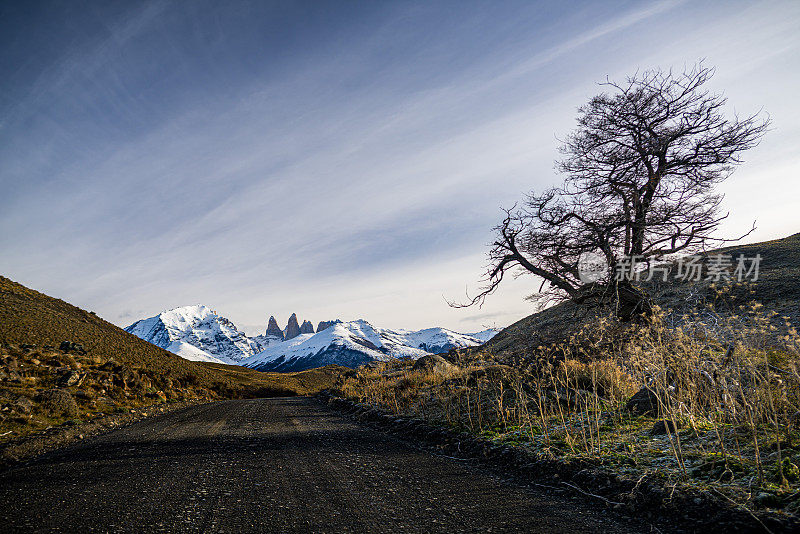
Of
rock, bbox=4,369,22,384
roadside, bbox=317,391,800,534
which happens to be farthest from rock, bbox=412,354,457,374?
rock, bbox=4,369,22,384

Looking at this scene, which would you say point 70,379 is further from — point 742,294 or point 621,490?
point 742,294

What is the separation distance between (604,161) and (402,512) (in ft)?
44.3

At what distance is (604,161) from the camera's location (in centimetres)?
1297

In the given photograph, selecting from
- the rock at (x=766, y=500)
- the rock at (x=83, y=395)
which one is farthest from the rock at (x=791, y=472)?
the rock at (x=83, y=395)

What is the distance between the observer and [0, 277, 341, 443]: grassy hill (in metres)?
8.97

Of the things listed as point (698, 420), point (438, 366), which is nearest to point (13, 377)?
point (438, 366)

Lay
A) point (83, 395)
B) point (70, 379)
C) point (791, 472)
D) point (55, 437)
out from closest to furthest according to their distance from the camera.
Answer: point (791, 472), point (55, 437), point (83, 395), point (70, 379)

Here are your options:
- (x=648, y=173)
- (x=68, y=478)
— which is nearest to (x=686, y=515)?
(x=68, y=478)

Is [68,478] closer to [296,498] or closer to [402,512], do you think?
[296,498]

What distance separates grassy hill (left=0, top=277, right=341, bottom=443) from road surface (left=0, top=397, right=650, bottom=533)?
3.93 metres

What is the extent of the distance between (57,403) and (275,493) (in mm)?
9431

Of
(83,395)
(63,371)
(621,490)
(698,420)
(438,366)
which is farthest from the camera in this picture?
(438,366)

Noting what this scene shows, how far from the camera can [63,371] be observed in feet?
41.6

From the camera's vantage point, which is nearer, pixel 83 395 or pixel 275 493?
pixel 275 493
